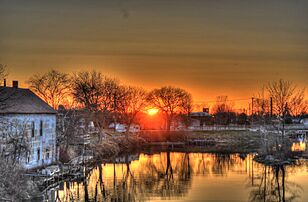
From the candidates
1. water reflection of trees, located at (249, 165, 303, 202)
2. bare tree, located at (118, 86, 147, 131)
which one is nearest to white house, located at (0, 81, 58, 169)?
water reflection of trees, located at (249, 165, 303, 202)

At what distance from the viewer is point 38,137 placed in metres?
45.3

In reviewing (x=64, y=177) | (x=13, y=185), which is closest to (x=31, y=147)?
(x=64, y=177)

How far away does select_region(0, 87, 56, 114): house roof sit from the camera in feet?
135

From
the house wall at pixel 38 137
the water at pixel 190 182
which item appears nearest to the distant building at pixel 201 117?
the water at pixel 190 182

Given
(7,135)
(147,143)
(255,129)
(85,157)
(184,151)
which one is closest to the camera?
(7,135)

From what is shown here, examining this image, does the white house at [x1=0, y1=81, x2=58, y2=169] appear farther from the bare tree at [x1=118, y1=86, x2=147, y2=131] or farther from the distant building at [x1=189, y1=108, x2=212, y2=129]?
the distant building at [x1=189, y1=108, x2=212, y2=129]

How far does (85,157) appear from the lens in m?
56.4

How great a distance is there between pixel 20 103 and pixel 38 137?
13.0ft

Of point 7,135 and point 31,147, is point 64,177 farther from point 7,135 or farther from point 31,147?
point 7,135

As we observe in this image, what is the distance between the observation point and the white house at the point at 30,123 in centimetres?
4025

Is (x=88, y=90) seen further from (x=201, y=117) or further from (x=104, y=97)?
(x=201, y=117)

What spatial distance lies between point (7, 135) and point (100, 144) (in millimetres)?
29189

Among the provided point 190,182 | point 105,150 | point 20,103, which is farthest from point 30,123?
point 105,150

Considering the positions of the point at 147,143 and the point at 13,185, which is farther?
the point at 147,143
